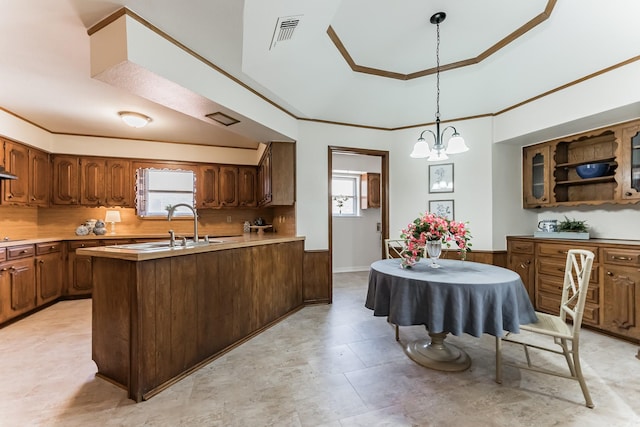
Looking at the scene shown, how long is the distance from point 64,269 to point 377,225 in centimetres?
583

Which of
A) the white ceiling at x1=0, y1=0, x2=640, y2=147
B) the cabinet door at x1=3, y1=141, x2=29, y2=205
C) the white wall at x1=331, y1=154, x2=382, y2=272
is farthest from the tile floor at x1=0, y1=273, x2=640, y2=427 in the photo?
the white wall at x1=331, y1=154, x2=382, y2=272

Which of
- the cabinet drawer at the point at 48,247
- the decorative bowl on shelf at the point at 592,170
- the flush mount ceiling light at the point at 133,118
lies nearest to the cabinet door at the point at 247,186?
the flush mount ceiling light at the point at 133,118

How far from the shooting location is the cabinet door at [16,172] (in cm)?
370

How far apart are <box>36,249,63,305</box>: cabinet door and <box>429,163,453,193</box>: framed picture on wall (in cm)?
551

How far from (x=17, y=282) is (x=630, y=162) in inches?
278

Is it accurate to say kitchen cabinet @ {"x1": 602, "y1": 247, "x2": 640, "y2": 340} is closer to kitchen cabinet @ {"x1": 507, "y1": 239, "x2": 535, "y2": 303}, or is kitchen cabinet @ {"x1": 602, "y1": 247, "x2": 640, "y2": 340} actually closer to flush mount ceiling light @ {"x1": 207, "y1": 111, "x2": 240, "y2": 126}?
kitchen cabinet @ {"x1": 507, "y1": 239, "x2": 535, "y2": 303}

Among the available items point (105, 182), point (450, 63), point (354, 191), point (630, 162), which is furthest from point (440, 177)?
point (105, 182)

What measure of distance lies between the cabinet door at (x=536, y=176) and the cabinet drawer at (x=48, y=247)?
261 inches

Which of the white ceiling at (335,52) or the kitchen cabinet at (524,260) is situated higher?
the white ceiling at (335,52)

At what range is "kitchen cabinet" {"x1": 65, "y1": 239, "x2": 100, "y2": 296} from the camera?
4.25 m

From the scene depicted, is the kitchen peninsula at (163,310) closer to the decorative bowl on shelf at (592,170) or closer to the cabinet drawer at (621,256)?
the cabinet drawer at (621,256)


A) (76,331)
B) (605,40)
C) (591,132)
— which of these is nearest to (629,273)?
(591,132)

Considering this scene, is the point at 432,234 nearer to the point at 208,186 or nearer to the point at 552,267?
the point at 552,267

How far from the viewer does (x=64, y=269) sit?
4227 mm
